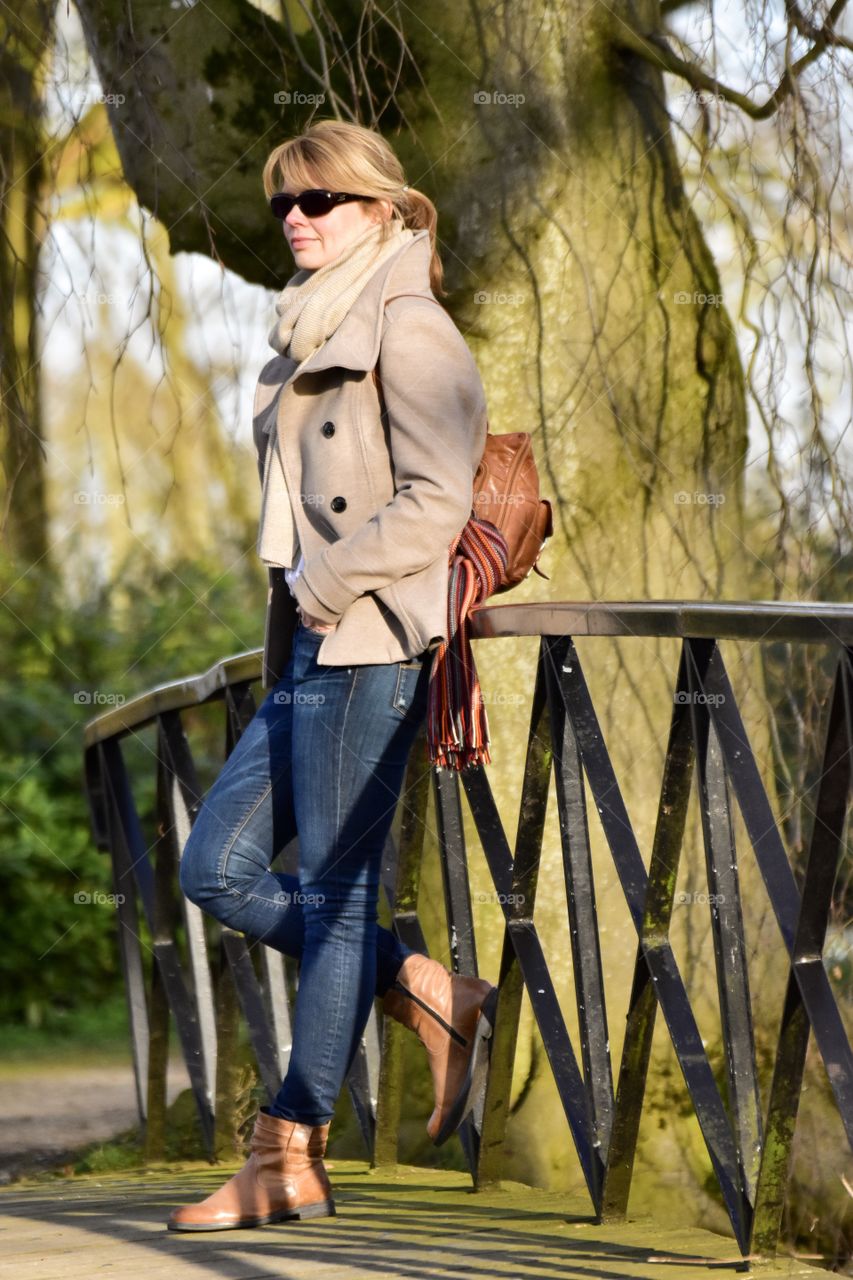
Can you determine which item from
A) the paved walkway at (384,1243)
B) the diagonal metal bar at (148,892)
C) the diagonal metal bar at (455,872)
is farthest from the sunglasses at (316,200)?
the diagonal metal bar at (148,892)

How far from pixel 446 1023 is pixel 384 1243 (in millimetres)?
338

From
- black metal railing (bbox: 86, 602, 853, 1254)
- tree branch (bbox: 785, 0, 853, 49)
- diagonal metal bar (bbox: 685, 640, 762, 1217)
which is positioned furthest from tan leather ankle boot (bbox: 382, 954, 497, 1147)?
tree branch (bbox: 785, 0, 853, 49)

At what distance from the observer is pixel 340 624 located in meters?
2.32

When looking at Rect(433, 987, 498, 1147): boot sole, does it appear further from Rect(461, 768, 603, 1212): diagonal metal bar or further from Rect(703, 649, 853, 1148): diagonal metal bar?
Rect(703, 649, 853, 1148): diagonal metal bar

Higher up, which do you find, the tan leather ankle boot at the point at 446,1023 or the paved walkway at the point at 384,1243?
the tan leather ankle boot at the point at 446,1023

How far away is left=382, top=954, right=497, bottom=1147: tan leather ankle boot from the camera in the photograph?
8.13 feet

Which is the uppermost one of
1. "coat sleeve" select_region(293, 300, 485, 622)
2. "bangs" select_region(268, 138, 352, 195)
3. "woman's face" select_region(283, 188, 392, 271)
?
"bangs" select_region(268, 138, 352, 195)

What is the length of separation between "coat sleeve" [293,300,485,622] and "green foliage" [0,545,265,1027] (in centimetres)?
395

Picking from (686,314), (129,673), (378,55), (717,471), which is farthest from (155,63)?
(129,673)

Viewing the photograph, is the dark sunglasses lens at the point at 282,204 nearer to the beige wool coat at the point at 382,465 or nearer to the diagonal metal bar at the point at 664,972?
the beige wool coat at the point at 382,465

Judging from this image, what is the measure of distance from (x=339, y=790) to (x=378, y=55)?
205 centimetres

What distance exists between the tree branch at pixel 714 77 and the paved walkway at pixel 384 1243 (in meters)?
2.32

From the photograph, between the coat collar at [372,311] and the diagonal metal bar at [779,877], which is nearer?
the diagonal metal bar at [779,877]

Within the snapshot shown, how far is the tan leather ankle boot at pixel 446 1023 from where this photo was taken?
248 cm
